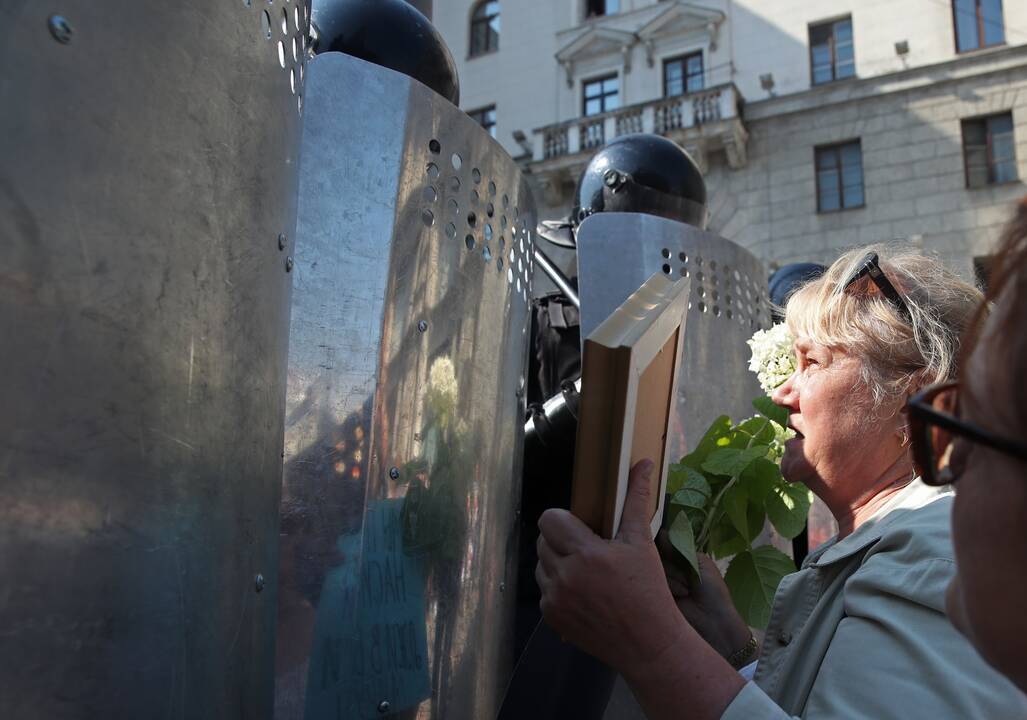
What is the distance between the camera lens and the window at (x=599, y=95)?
17.8 meters

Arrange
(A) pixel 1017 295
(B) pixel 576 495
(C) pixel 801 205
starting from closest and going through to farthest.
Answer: (A) pixel 1017 295
(B) pixel 576 495
(C) pixel 801 205

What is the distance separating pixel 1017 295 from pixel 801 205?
1499 cm

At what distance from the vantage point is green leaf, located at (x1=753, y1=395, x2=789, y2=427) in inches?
72.6

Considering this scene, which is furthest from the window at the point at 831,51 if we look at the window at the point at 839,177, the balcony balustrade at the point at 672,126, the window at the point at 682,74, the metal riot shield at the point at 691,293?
the metal riot shield at the point at 691,293

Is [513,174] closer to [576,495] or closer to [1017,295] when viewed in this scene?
Result: [576,495]

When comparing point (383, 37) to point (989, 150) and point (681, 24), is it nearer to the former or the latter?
point (989, 150)

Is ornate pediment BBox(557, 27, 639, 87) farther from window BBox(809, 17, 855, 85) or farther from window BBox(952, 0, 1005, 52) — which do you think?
window BBox(952, 0, 1005, 52)

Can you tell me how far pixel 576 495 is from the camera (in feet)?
3.54

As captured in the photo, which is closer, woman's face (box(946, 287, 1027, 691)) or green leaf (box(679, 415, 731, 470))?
woman's face (box(946, 287, 1027, 691))

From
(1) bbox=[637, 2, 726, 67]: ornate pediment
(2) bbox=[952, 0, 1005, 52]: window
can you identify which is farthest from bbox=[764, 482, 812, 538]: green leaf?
(1) bbox=[637, 2, 726, 67]: ornate pediment

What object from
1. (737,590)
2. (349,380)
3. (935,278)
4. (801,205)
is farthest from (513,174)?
(801,205)

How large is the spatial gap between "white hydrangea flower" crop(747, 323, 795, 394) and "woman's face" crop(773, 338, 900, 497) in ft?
0.55

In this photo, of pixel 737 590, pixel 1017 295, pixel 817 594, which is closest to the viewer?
pixel 1017 295

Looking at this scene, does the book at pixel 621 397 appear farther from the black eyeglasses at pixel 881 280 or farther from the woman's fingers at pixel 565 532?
the black eyeglasses at pixel 881 280
